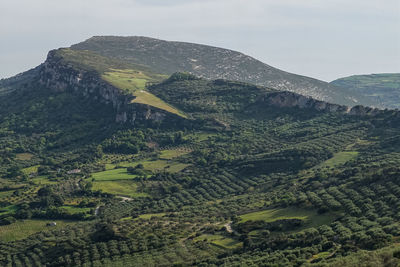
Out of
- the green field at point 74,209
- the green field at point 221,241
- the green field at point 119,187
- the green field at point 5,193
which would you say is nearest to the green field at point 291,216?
the green field at point 221,241

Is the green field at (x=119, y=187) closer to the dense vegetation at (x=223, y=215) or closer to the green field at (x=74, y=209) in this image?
the dense vegetation at (x=223, y=215)

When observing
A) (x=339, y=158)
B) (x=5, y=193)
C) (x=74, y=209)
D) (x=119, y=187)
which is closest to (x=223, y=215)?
(x=74, y=209)

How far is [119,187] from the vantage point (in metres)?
188

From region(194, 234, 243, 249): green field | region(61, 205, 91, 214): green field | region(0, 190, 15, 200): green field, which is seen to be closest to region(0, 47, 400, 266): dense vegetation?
region(194, 234, 243, 249): green field

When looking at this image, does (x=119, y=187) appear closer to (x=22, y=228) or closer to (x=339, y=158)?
(x=22, y=228)

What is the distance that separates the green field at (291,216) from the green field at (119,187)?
2239 inches

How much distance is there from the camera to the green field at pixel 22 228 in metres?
147

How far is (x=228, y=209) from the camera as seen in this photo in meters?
152

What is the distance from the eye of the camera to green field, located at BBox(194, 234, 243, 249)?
115050 millimetres

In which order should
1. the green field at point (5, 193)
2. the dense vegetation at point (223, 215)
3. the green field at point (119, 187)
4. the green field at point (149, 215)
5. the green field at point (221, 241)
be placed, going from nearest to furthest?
the dense vegetation at point (223, 215), the green field at point (221, 241), the green field at point (149, 215), the green field at point (5, 193), the green field at point (119, 187)

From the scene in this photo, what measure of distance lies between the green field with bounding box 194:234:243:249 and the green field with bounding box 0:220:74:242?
55.2m

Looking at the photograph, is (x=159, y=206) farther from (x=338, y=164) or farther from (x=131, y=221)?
(x=338, y=164)

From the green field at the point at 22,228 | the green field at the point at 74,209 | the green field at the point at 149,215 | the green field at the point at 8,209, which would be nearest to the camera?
the green field at the point at 22,228

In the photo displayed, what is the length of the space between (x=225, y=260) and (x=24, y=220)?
84.4 meters
